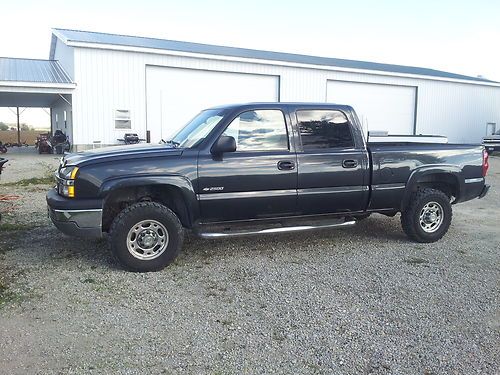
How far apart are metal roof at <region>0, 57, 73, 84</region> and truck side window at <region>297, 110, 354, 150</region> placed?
16.8 meters

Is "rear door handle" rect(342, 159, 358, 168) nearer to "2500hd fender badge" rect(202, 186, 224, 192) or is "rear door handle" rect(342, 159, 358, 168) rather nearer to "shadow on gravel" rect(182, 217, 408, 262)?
"shadow on gravel" rect(182, 217, 408, 262)

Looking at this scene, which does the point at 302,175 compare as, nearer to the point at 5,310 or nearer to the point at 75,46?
the point at 5,310

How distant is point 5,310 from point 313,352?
2.68 metres

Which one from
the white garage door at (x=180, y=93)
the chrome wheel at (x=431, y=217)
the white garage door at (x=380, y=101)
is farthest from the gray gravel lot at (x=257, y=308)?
the white garage door at (x=380, y=101)

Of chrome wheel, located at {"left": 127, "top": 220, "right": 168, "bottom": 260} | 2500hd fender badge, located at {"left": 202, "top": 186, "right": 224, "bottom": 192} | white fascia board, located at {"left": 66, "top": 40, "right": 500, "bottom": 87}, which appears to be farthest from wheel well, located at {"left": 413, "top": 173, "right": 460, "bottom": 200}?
white fascia board, located at {"left": 66, "top": 40, "right": 500, "bottom": 87}

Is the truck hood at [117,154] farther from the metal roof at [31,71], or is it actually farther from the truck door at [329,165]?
the metal roof at [31,71]

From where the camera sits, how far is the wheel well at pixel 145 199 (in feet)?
17.1

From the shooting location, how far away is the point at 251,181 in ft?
17.8

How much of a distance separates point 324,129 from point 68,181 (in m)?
3.10

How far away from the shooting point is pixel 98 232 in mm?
4988

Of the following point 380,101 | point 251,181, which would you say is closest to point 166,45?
point 380,101

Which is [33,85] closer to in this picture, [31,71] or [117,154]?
[31,71]

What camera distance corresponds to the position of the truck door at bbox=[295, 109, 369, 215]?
5.70 metres

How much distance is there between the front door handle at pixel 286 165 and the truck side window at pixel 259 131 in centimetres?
19
